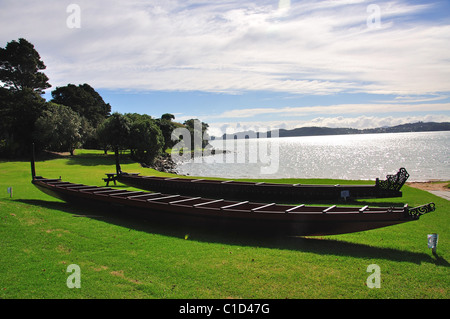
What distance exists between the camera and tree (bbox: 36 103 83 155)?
4672cm

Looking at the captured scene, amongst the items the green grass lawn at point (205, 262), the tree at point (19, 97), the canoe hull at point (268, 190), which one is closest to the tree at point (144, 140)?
the tree at point (19, 97)

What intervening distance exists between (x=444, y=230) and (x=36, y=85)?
7044 centimetres

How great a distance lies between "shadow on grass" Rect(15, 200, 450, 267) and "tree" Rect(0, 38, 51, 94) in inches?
2187

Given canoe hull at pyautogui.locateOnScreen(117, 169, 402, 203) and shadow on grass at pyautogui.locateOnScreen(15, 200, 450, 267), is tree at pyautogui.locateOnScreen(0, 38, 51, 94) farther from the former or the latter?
shadow on grass at pyautogui.locateOnScreen(15, 200, 450, 267)

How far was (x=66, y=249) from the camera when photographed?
7.82 metres

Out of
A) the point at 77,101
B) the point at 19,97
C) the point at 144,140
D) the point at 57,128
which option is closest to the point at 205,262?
the point at 144,140

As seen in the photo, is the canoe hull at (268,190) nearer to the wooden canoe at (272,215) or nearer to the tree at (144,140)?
the wooden canoe at (272,215)

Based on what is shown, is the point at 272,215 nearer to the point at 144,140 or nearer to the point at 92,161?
the point at 92,161

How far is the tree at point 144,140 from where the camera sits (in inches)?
2131

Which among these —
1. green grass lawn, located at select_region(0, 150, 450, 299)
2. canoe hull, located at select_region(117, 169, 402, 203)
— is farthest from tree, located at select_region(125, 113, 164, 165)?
green grass lawn, located at select_region(0, 150, 450, 299)

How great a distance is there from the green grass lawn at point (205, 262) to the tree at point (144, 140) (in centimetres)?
4493
